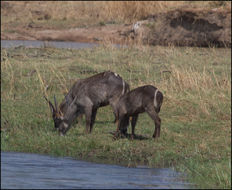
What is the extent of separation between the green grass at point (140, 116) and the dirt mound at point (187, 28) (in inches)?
175

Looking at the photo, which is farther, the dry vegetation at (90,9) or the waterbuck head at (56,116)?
the dry vegetation at (90,9)

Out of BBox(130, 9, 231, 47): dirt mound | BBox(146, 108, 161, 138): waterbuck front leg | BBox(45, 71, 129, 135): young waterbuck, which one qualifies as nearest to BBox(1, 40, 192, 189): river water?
BBox(146, 108, 161, 138): waterbuck front leg

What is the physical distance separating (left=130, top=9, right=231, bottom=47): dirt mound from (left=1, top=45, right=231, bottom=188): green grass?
14.6ft

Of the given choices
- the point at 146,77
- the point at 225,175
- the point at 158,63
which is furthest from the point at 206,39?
the point at 225,175

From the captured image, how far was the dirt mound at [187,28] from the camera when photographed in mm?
21328

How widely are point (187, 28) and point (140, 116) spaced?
11.7m

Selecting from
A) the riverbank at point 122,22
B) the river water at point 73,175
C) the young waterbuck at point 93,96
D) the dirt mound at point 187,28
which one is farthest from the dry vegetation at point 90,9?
the river water at point 73,175

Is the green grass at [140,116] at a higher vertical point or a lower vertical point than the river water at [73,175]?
lower

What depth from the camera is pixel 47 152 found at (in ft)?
27.8

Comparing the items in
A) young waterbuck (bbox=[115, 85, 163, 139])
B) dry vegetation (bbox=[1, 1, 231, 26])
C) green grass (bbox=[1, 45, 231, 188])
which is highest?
young waterbuck (bbox=[115, 85, 163, 139])

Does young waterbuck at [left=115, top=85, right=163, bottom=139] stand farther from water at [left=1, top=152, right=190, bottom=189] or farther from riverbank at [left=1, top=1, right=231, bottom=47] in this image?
riverbank at [left=1, top=1, right=231, bottom=47]

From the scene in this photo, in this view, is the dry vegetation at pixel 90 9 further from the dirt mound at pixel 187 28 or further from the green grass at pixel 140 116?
the green grass at pixel 140 116

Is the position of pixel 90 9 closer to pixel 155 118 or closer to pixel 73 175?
pixel 155 118

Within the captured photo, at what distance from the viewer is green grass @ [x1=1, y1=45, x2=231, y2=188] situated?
8266 mm
